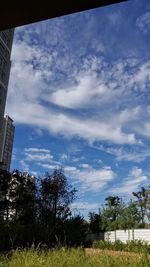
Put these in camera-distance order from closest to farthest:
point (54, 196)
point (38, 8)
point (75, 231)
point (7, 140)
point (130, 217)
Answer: point (38, 8)
point (75, 231)
point (54, 196)
point (130, 217)
point (7, 140)

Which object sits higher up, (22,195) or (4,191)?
(4,191)

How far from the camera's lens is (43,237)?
14.3 meters

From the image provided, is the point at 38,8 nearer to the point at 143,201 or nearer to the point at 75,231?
the point at 75,231

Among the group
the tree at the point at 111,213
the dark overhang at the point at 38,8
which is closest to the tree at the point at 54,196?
the tree at the point at 111,213

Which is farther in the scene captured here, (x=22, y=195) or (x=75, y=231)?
(x=22, y=195)

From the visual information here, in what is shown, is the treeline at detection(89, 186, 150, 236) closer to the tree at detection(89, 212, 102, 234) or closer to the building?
the tree at detection(89, 212, 102, 234)

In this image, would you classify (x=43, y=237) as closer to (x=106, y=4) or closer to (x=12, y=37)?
(x=106, y=4)

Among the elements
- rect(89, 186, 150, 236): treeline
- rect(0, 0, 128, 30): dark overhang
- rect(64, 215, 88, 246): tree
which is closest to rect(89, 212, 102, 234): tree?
rect(89, 186, 150, 236): treeline

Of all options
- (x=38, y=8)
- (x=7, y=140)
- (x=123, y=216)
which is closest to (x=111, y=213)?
(x=123, y=216)

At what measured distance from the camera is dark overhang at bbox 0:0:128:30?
200 centimetres

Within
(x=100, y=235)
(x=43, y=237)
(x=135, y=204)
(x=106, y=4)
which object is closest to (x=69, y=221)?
(x=43, y=237)

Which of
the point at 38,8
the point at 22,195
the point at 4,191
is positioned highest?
the point at 4,191

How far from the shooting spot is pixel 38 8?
6.81 ft

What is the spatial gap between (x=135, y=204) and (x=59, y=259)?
34.1m
